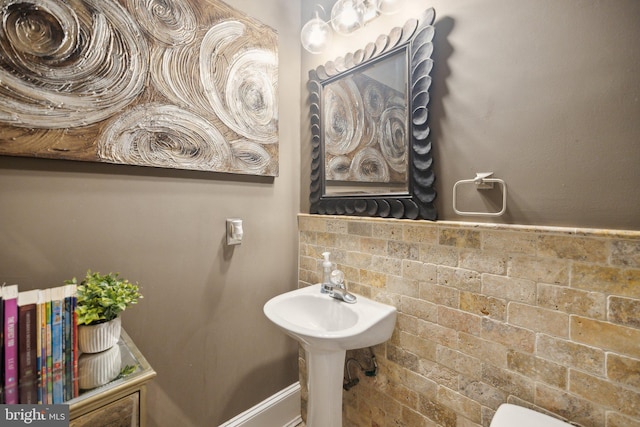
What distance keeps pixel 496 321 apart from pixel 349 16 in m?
1.50

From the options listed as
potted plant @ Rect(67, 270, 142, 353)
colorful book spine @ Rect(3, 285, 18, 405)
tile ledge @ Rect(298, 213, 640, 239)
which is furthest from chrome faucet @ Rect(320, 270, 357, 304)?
colorful book spine @ Rect(3, 285, 18, 405)

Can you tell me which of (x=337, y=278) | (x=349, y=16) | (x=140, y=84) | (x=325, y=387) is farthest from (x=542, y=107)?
(x=140, y=84)

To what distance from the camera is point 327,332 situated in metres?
1.04

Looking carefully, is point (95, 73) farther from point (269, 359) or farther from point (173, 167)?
point (269, 359)

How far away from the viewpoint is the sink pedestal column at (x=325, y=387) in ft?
3.83

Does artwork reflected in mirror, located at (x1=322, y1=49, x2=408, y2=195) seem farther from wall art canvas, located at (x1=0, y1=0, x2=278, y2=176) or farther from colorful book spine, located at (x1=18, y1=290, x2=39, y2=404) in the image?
colorful book spine, located at (x1=18, y1=290, x2=39, y2=404)

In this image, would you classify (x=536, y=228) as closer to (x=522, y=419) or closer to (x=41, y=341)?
(x=522, y=419)

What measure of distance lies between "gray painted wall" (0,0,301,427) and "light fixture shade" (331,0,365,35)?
44 centimetres

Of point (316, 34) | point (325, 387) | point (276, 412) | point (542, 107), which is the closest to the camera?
point (542, 107)

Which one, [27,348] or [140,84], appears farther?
[140,84]

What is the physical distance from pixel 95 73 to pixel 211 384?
58.8 inches

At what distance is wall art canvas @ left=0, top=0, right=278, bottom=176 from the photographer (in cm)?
90

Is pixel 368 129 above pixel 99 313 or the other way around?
above

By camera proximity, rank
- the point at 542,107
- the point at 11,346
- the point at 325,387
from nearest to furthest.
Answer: the point at 11,346, the point at 542,107, the point at 325,387
